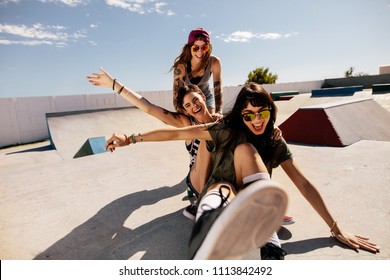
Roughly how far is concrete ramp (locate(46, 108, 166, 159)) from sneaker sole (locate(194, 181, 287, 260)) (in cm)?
747

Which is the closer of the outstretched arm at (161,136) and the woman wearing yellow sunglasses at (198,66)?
the outstretched arm at (161,136)

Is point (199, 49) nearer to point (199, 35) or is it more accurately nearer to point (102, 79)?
point (199, 35)

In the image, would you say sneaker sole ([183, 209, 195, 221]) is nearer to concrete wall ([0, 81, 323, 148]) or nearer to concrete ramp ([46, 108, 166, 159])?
concrete ramp ([46, 108, 166, 159])

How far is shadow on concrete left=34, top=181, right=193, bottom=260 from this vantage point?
1548 millimetres

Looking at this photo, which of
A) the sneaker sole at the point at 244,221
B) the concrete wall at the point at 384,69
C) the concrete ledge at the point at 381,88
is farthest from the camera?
the concrete wall at the point at 384,69

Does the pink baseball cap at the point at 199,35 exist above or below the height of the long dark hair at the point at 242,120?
above

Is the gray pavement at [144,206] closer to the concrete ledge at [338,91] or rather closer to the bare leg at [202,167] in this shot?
the bare leg at [202,167]

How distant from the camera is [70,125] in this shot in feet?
29.6

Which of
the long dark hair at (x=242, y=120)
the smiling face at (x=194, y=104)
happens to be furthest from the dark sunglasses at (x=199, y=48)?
the long dark hair at (x=242, y=120)

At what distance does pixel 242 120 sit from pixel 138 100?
100cm

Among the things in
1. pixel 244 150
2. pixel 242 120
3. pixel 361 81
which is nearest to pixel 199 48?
pixel 242 120

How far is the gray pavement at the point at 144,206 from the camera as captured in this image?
1.58 metres

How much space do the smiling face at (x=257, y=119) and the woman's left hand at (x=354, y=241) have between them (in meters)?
0.81
